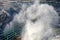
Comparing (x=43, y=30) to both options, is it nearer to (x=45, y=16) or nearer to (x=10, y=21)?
(x=45, y=16)

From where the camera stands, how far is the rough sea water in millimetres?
2285

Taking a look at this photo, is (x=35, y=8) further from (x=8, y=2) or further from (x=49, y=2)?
(x=8, y=2)

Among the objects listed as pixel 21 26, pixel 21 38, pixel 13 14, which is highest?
pixel 13 14

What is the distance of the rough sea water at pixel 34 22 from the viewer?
2285 mm

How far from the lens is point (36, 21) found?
2289 mm

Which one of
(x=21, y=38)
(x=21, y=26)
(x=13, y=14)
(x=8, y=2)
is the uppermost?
(x=8, y=2)

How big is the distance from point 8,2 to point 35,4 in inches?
14.1

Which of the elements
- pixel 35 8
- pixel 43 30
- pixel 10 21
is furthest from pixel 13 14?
pixel 43 30

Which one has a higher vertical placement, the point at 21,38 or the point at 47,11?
the point at 47,11

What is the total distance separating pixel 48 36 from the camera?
89.6 inches

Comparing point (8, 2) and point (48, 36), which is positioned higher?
point (8, 2)

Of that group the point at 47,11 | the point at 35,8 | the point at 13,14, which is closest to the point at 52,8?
the point at 47,11

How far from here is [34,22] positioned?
229 cm

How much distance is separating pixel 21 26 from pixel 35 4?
346mm
